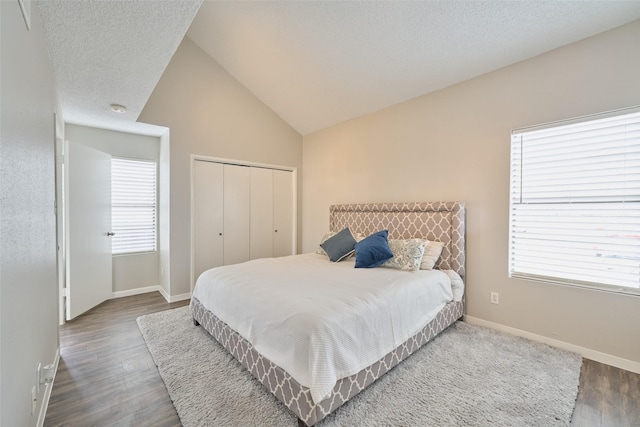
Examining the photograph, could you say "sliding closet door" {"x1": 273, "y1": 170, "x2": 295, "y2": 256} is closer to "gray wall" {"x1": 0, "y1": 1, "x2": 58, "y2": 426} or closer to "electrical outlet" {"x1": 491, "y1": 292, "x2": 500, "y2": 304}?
"gray wall" {"x1": 0, "y1": 1, "x2": 58, "y2": 426}

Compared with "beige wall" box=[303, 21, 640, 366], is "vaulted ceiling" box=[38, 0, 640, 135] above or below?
above

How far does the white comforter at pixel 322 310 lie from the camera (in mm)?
1582

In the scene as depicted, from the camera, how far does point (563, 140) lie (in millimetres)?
2516

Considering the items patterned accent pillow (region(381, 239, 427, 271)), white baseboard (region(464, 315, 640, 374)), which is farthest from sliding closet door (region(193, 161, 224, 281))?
white baseboard (region(464, 315, 640, 374))

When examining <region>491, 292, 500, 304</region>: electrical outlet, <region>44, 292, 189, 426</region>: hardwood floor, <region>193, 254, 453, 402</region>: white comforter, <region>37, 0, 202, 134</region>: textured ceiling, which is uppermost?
<region>37, 0, 202, 134</region>: textured ceiling

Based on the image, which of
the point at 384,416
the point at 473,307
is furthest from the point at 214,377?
the point at 473,307

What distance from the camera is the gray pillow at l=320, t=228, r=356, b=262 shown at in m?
3.40

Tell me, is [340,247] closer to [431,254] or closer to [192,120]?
[431,254]

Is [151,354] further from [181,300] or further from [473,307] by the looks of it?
[473,307]

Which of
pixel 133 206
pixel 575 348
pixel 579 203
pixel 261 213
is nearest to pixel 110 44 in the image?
pixel 133 206

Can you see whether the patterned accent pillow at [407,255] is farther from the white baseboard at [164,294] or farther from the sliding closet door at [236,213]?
the white baseboard at [164,294]

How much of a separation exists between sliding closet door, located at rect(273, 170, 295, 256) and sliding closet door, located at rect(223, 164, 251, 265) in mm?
537

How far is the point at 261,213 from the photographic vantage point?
4.77m

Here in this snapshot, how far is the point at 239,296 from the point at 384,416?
1.32 meters
